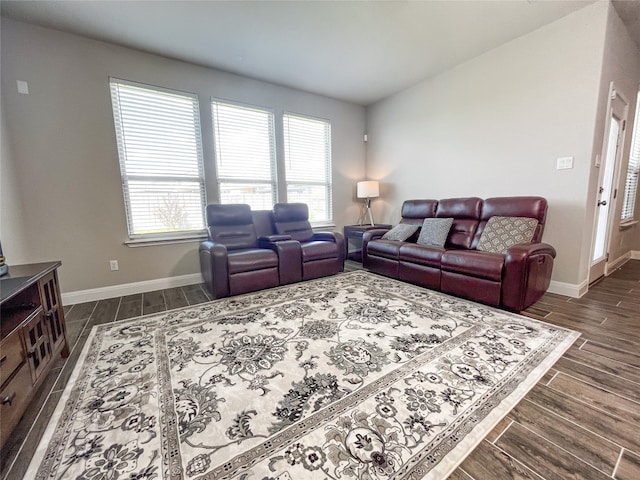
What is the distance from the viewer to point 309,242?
12.1 ft

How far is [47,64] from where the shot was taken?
263 cm

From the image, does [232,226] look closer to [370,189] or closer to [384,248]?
[384,248]

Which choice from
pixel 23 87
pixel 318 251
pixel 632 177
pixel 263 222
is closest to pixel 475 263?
pixel 318 251

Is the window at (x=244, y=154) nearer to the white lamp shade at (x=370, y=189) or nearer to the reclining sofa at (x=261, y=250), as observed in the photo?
the reclining sofa at (x=261, y=250)

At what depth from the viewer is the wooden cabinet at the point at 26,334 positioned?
1168 mm

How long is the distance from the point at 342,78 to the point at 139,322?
3.89 m

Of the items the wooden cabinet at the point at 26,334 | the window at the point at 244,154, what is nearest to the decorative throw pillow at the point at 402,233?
the window at the point at 244,154

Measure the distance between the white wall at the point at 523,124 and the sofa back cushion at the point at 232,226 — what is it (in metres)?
2.66

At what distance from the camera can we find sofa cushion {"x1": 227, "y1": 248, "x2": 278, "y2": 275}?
9.50 ft

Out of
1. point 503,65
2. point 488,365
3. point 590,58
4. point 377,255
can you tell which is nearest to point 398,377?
point 488,365

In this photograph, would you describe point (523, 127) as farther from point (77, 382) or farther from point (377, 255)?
point (77, 382)

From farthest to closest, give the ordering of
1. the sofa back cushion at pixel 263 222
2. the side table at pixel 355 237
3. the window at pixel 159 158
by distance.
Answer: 1. the side table at pixel 355 237
2. the sofa back cushion at pixel 263 222
3. the window at pixel 159 158

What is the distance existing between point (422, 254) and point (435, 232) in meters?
0.47

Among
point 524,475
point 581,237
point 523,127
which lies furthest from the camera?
point 523,127
